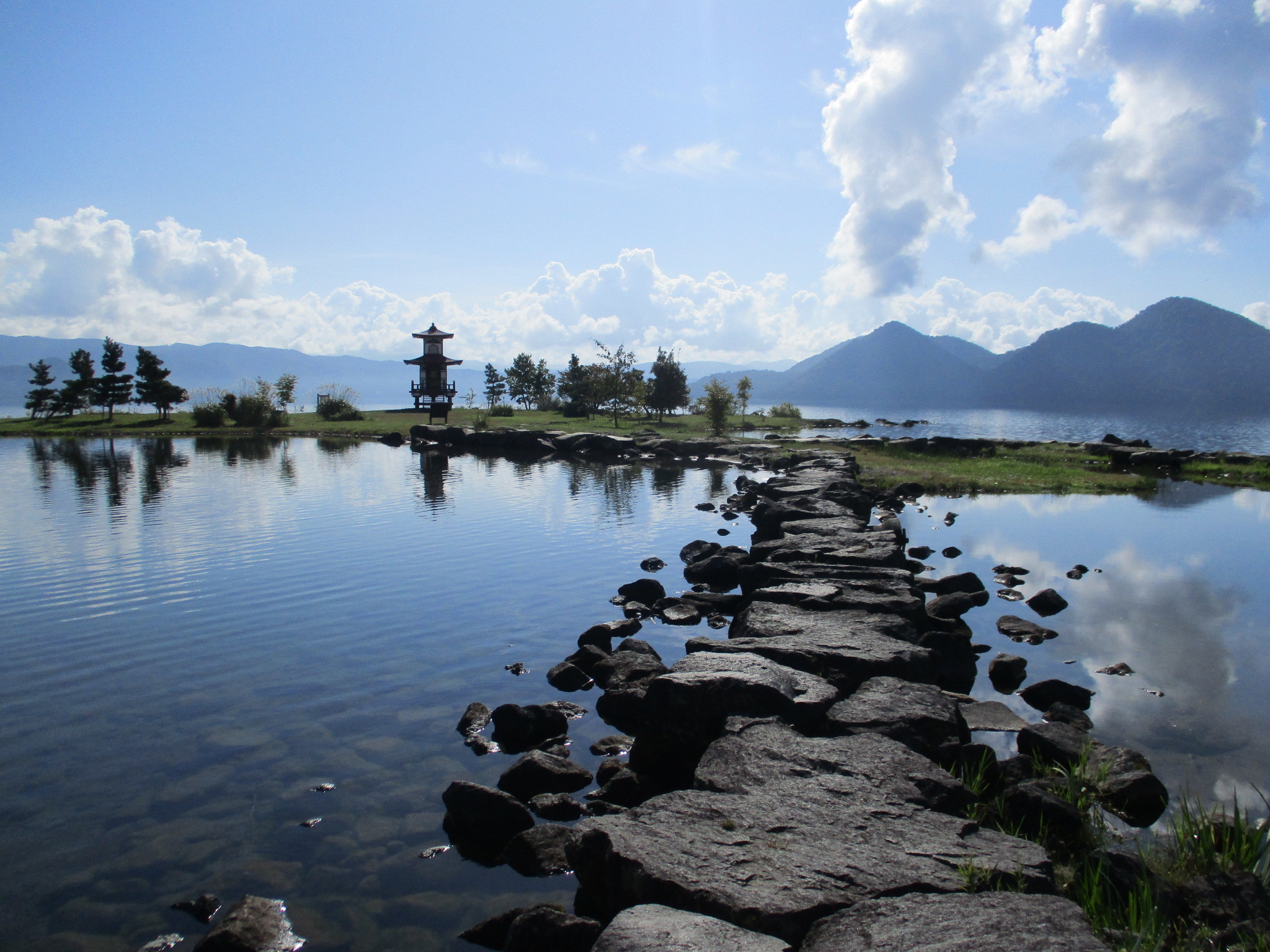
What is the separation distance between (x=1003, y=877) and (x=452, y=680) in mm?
7555

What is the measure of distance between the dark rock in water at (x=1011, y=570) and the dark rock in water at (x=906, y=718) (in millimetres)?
9528

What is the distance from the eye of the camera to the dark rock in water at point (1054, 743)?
7.72 m

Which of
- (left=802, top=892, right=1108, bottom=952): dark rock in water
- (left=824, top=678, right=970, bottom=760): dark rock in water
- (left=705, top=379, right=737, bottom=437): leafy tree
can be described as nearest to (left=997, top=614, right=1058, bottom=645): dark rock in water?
(left=824, top=678, right=970, bottom=760): dark rock in water

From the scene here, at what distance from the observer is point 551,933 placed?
17.0 ft

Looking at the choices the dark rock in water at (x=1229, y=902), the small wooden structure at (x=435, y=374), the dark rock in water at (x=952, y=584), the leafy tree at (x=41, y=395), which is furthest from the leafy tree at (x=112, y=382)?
the dark rock in water at (x=1229, y=902)

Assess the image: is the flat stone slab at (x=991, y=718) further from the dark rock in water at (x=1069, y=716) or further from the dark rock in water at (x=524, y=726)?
the dark rock in water at (x=524, y=726)

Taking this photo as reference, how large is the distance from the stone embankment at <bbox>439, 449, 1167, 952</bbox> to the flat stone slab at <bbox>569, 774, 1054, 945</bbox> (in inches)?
0.6

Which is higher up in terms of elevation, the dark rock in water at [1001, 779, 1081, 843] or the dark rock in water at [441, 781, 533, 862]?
the dark rock in water at [1001, 779, 1081, 843]

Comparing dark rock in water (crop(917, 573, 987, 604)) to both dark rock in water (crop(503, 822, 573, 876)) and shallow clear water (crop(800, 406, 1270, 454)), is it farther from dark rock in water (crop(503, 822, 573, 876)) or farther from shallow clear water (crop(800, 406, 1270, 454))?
shallow clear water (crop(800, 406, 1270, 454))

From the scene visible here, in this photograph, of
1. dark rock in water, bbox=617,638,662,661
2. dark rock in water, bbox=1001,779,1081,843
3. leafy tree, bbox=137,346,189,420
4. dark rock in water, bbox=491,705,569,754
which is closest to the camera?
dark rock in water, bbox=1001,779,1081,843

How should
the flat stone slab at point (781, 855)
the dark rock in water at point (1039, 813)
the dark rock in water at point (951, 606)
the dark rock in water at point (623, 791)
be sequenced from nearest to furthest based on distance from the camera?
1. the flat stone slab at point (781, 855)
2. the dark rock in water at point (1039, 813)
3. the dark rock in water at point (623, 791)
4. the dark rock in water at point (951, 606)

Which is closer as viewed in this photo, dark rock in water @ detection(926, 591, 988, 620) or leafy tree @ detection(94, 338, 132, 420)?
dark rock in water @ detection(926, 591, 988, 620)

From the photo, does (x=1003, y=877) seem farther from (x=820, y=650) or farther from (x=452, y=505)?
(x=452, y=505)

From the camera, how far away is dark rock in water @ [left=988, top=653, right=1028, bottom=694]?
10484 millimetres
